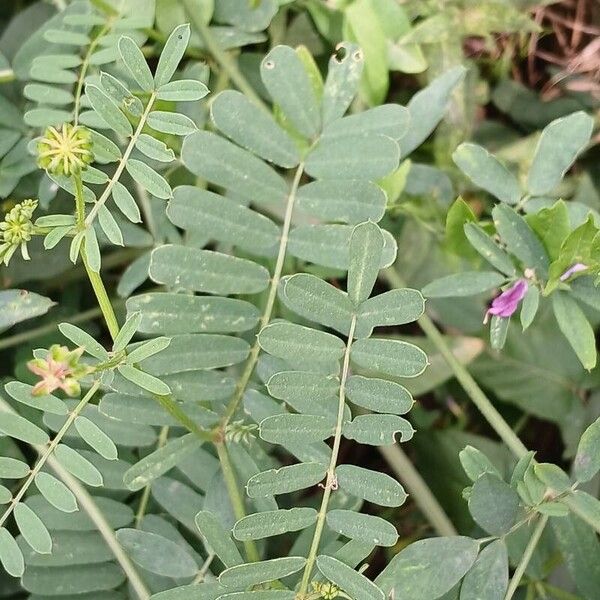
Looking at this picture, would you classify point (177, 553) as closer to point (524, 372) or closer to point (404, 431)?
point (404, 431)

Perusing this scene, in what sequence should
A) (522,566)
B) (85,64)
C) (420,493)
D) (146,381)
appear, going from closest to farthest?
(146,381)
(522,566)
(85,64)
(420,493)

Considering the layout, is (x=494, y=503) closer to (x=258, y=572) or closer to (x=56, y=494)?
(x=258, y=572)

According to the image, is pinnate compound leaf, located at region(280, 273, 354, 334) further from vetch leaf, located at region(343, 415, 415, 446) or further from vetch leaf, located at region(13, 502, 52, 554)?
vetch leaf, located at region(13, 502, 52, 554)

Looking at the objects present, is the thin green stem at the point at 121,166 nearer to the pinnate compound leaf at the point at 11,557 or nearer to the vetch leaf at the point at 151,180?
the vetch leaf at the point at 151,180

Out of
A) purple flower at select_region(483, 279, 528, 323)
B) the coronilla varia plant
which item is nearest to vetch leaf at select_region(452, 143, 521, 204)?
the coronilla varia plant

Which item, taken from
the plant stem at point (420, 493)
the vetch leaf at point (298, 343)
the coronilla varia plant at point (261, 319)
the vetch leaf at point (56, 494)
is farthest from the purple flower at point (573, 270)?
the vetch leaf at point (56, 494)

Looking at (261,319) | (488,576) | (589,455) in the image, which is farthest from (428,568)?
(261,319)
